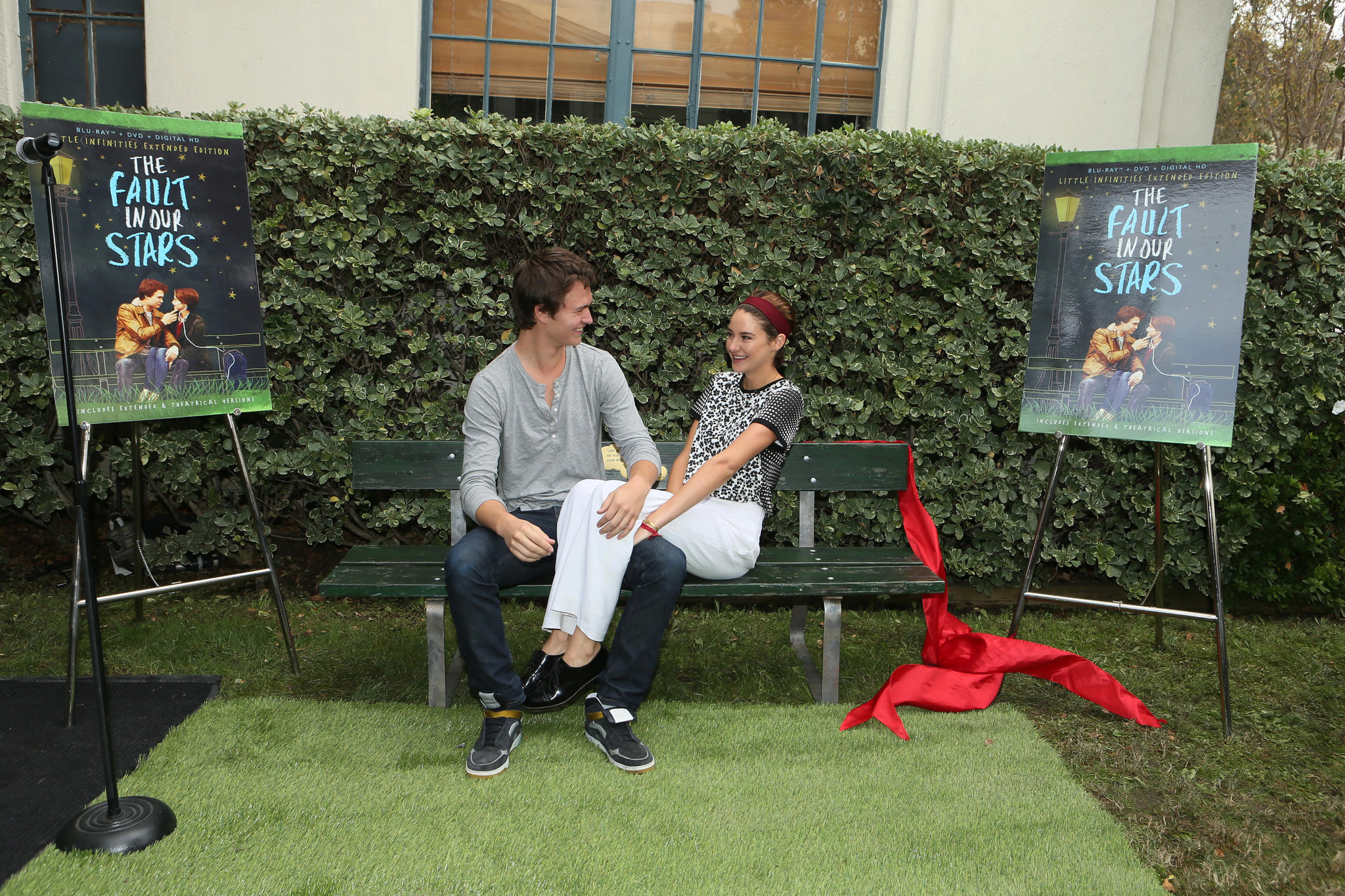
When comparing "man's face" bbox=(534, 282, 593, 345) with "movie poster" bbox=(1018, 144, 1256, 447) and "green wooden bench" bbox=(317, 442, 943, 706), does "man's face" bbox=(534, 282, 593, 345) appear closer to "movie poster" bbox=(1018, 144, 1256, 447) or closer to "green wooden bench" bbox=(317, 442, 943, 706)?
"green wooden bench" bbox=(317, 442, 943, 706)

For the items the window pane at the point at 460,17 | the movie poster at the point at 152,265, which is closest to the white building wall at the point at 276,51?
the window pane at the point at 460,17

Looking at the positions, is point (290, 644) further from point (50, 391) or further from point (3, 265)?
point (3, 265)

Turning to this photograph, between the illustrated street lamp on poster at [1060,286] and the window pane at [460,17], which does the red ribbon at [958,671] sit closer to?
the illustrated street lamp on poster at [1060,286]

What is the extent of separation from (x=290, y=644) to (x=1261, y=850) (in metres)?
3.17

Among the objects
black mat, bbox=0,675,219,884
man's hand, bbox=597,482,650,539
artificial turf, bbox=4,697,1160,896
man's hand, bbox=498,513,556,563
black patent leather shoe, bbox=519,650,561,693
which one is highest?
man's hand, bbox=597,482,650,539

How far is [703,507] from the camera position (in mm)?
3211

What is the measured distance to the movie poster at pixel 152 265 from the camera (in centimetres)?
316

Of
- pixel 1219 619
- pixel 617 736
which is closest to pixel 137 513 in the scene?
pixel 617 736

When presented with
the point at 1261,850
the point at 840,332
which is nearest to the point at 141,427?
the point at 840,332

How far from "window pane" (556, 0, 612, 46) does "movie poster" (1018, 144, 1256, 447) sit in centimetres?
326

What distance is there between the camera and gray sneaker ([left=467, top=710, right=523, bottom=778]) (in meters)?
2.71

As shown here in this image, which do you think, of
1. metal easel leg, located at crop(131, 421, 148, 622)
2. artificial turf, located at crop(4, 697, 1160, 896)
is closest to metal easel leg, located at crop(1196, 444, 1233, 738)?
artificial turf, located at crop(4, 697, 1160, 896)

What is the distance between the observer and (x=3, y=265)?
3889mm

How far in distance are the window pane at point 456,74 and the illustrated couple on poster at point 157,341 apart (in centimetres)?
286
